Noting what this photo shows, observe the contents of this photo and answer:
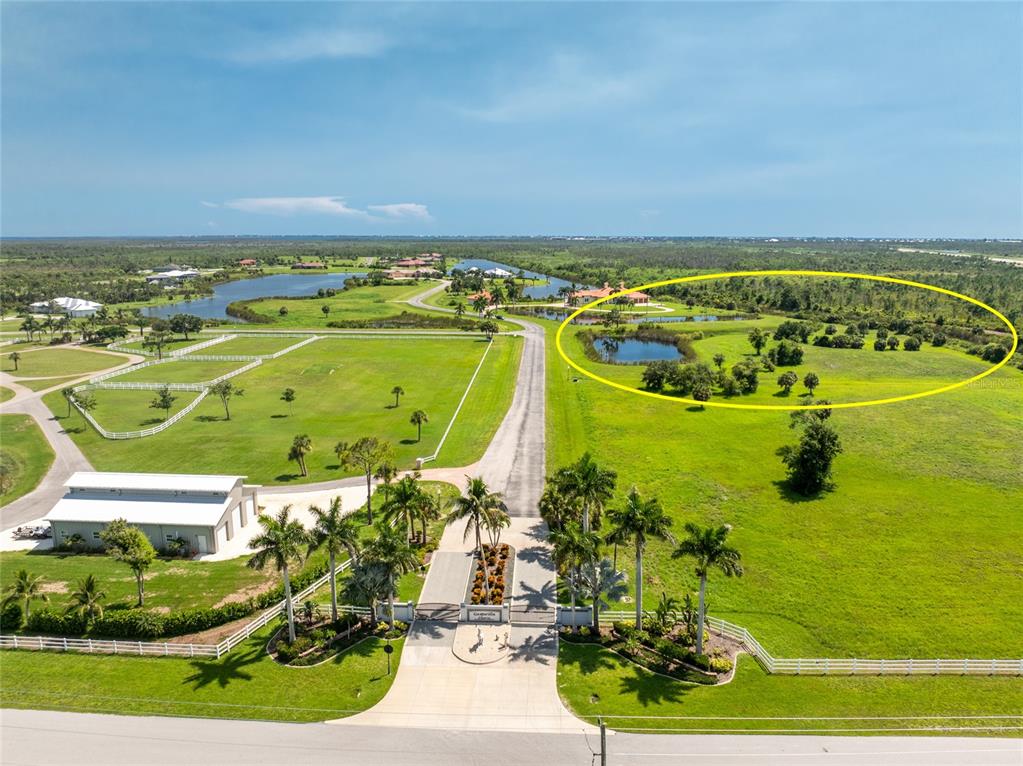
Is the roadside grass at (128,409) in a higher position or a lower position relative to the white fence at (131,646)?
higher

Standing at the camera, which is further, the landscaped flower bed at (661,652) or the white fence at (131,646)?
the white fence at (131,646)

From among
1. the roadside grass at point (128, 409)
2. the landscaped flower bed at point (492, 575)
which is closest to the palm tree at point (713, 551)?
the landscaped flower bed at point (492, 575)

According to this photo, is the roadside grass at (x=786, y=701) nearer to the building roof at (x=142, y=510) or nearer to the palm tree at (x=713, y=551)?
the palm tree at (x=713, y=551)

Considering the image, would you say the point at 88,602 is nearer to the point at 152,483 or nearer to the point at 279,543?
the point at 279,543

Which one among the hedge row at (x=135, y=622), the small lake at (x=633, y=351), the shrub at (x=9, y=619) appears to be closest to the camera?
the hedge row at (x=135, y=622)

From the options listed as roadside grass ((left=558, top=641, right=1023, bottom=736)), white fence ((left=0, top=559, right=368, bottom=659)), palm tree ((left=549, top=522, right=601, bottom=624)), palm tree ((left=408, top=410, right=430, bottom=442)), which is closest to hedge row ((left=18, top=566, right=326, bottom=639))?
white fence ((left=0, top=559, right=368, bottom=659))

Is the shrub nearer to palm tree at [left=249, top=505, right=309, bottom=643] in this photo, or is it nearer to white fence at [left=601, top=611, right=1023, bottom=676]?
palm tree at [left=249, top=505, right=309, bottom=643]
